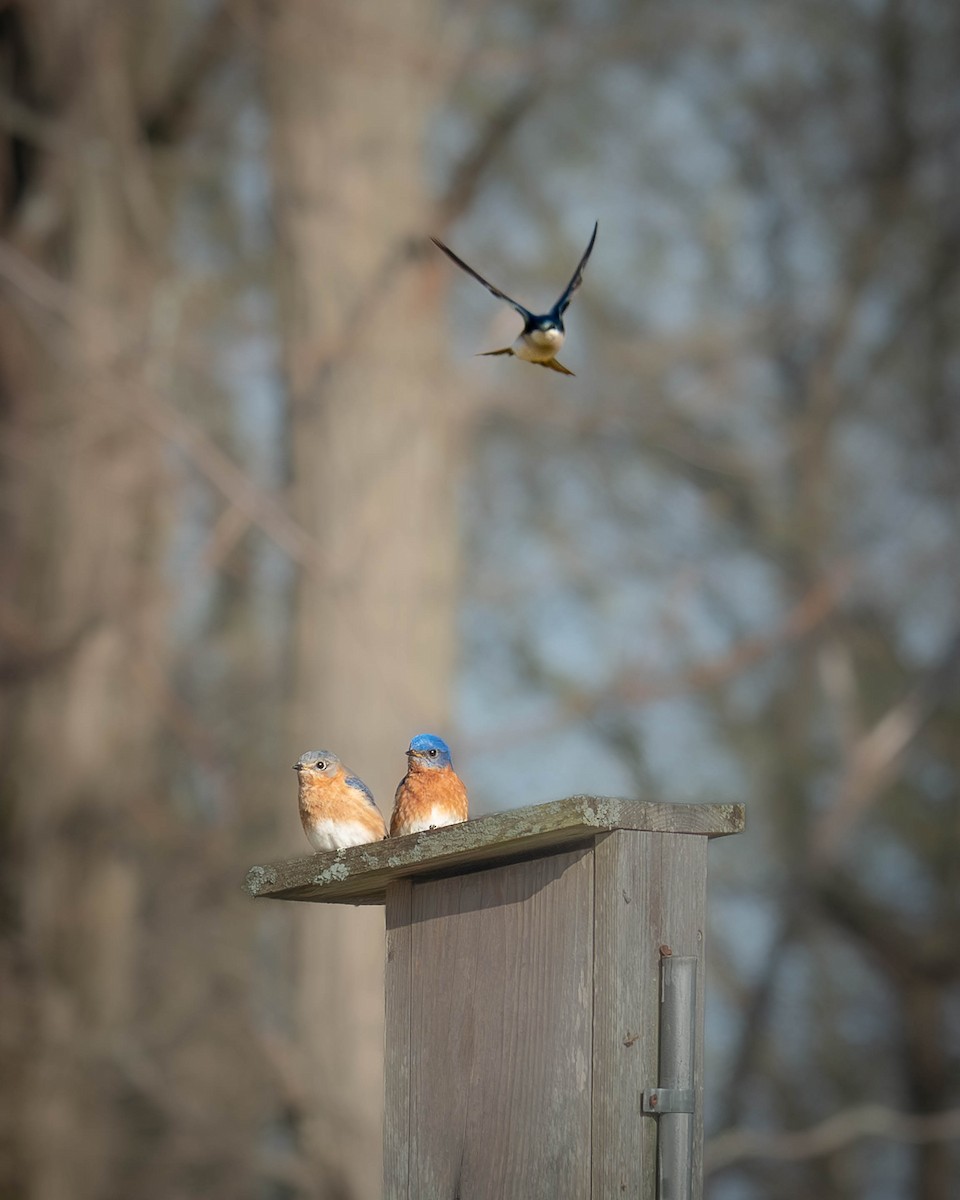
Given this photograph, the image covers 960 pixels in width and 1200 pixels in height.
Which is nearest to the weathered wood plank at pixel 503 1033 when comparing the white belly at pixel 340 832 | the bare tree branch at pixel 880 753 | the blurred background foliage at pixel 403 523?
the white belly at pixel 340 832

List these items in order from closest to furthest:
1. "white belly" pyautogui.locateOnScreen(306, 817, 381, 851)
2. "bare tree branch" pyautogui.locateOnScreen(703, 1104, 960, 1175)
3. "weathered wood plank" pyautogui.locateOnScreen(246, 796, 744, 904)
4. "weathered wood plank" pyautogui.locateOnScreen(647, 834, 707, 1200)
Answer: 1. "weathered wood plank" pyautogui.locateOnScreen(246, 796, 744, 904)
2. "weathered wood plank" pyautogui.locateOnScreen(647, 834, 707, 1200)
3. "white belly" pyautogui.locateOnScreen(306, 817, 381, 851)
4. "bare tree branch" pyautogui.locateOnScreen(703, 1104, 960, 1175)

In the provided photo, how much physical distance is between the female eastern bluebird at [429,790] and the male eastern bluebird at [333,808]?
342 millimetres

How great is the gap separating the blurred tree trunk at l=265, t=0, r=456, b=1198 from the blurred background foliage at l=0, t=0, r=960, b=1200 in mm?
17

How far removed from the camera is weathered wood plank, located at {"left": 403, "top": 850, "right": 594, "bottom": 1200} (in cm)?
254

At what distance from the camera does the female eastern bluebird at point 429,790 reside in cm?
285

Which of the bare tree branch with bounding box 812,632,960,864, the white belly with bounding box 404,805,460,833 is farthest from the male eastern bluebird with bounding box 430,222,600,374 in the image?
the bare tree branch with bounding box 812,632,960,864

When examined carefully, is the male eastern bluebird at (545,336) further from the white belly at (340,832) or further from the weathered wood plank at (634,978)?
the white belly at (340,832)

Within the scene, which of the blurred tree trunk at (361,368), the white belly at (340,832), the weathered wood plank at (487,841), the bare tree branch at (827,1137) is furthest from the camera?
the bare tree branch at (827,1137)

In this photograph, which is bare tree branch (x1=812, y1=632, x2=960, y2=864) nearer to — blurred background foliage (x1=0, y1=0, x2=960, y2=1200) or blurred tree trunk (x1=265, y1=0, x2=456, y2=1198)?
blurred background foliage (x1=0, y1=0, x2=960, y2=1200)

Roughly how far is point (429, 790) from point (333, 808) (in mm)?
415

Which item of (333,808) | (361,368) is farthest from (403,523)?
(333,808)

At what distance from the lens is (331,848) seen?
326 centimetres

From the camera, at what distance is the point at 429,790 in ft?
9.40

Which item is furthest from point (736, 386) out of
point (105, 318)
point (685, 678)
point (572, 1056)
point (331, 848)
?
point (572, 1056)
